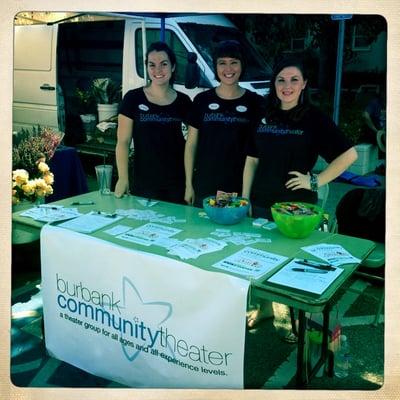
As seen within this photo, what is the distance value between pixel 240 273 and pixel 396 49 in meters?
1.17

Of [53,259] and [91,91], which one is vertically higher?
[91,91]

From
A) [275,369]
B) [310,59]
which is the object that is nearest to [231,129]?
[310,59]

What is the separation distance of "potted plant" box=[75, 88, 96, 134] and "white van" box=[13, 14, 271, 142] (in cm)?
3

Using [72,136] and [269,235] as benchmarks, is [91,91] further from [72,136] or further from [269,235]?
[269,235]

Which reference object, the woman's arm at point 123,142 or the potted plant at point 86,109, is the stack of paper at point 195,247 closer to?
the woman's arm at point 123,142

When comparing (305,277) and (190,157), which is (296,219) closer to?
(305,277)

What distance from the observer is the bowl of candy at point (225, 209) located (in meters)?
1.98

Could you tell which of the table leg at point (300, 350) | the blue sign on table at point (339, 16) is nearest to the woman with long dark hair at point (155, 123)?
the blue sign on table at point (339, 16)

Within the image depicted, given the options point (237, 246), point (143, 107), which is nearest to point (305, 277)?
point (237, 246)

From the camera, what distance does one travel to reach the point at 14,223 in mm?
2092

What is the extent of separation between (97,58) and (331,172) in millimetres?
1128

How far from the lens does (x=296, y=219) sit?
1.85 metres

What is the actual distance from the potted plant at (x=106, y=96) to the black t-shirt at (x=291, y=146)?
24.3 inches

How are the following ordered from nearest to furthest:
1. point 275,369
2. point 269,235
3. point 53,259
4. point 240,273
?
point 240,273
point 269,235
point 53,259
point 275,369
